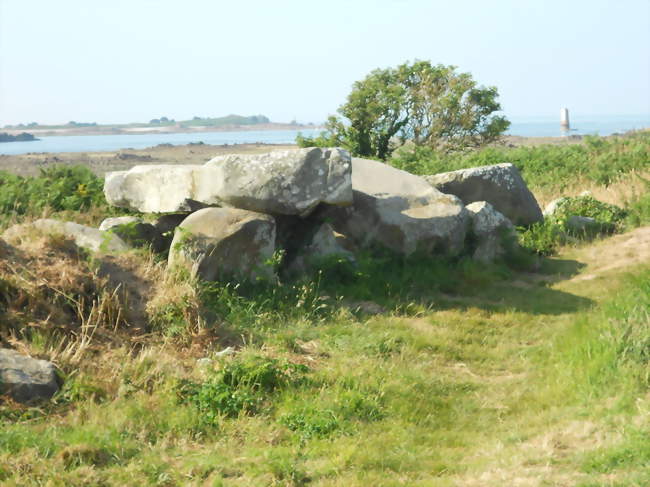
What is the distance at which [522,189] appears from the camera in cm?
1444

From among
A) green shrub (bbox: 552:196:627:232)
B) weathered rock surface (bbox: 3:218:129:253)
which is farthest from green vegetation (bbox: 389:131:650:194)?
weathered rock surface (bbox: 3:218:129:253)

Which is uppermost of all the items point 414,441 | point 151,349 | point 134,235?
point 134,235

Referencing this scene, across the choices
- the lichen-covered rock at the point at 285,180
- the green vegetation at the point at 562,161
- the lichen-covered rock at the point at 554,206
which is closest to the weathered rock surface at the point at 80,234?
the lichen-covered rock at the point at 285,180

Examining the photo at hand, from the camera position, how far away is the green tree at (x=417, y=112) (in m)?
26.5

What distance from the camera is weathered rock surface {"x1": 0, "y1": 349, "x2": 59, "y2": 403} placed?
21.1 feet

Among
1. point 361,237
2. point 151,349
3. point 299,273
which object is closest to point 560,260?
point 361,237

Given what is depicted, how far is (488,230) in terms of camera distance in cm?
1245

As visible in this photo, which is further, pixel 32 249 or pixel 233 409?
pixel 32 249

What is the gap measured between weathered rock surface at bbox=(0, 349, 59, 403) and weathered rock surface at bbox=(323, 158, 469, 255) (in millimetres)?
5314

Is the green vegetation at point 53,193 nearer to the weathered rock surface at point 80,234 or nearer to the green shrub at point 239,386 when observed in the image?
the weathered rock surface at point 80,234

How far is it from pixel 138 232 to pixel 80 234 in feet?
2.48

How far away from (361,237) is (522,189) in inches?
171

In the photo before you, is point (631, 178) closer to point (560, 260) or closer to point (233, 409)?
point (560, 260)

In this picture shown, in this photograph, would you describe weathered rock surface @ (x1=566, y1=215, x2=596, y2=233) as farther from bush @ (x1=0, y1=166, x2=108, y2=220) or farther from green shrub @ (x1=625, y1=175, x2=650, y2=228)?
bush @ (x1=0, y1=166, x2=108, y2=220)
